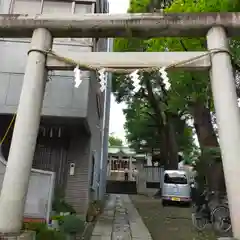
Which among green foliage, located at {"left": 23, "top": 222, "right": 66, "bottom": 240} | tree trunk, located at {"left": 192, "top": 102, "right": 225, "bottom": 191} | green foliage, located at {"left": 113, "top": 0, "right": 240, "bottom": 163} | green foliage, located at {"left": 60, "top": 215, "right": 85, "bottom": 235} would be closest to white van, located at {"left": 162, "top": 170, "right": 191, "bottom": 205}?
green foliage, located at {"left": 113, "top": 0, "right": 240, "bottom": 163}

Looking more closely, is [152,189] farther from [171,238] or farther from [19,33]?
[19,33]

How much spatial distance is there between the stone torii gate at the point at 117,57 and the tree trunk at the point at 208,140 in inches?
306

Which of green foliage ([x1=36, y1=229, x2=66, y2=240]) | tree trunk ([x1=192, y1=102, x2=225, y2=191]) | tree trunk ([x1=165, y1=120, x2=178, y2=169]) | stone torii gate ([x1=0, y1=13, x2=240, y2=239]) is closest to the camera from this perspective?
stone torii gate ([x1=0, y1=13, x2=240, y2=239])

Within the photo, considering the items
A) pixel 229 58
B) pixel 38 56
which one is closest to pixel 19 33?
pixel 38 56

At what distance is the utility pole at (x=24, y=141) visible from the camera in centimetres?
497

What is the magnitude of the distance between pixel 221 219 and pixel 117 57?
7.24 m

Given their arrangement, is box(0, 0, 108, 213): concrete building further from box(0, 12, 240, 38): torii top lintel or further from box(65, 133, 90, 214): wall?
box(0, 12, 240, 38): torii top lintel

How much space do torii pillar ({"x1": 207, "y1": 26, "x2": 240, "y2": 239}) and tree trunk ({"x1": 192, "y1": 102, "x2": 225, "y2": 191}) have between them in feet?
25.4

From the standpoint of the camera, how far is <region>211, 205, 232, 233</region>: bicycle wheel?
10297mm

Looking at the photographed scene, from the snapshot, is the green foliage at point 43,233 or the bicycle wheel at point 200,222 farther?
the bicycle wheel at point 200,222

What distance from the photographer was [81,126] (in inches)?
427

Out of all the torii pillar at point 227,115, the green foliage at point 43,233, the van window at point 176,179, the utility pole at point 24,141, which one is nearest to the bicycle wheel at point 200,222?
the green foliage at point 43,233

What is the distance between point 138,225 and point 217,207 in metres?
2.81

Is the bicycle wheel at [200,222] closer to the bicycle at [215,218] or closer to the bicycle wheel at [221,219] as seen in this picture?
the bicycle at [215,218]
